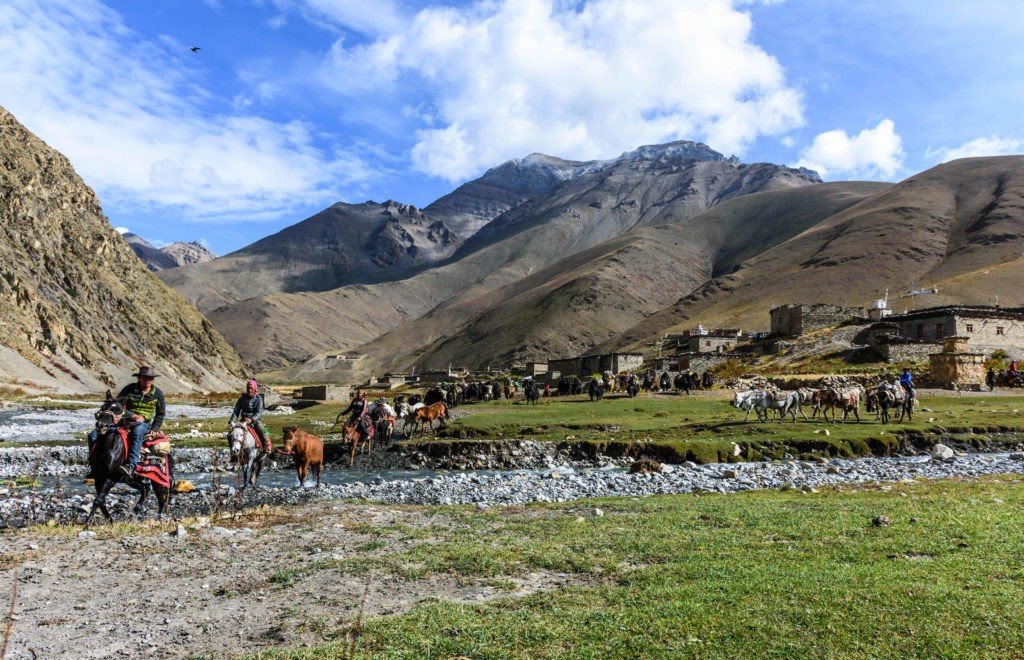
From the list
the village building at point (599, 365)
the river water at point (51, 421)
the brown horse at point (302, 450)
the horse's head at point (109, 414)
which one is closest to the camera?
the horse's head at point (109, 414)

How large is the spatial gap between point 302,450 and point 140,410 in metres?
Answer: 4.80

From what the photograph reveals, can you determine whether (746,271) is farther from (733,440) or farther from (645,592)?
(645,592)

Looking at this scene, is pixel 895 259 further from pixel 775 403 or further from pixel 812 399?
pixel 775 403

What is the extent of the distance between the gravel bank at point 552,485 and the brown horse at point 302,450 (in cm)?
59

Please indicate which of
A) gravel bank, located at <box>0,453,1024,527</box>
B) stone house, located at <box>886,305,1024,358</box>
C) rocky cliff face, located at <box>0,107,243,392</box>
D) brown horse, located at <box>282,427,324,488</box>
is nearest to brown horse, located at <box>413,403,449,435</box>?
gravel bank, located at <box>0,453,1024,527</box>

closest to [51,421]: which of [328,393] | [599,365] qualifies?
[328,393]

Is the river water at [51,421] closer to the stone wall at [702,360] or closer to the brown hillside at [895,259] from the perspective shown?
the stone wall at [702,360]

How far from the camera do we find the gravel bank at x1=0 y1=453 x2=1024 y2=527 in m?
14.8

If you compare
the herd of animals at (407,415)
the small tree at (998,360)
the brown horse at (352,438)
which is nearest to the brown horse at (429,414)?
the herd of animals at (407,415)

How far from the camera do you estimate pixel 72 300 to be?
66688mm

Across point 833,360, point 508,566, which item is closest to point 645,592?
point 508,566

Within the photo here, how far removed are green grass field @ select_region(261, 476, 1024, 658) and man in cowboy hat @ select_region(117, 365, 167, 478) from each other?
5.44 metres

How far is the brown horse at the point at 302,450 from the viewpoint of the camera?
1616 cm

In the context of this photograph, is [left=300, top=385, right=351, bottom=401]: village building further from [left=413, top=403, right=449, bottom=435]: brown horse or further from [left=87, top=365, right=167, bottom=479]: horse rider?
[left=87, top=365, right=167, bottom=479]: horse rider
